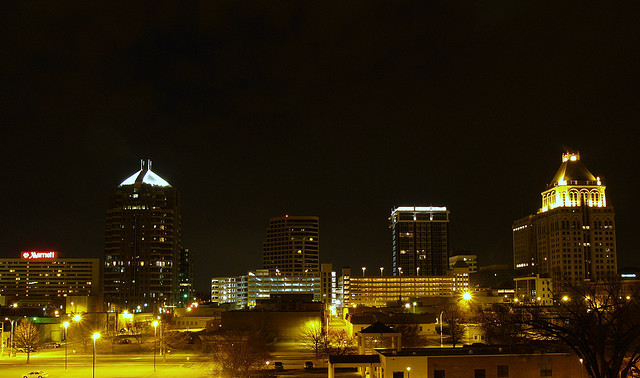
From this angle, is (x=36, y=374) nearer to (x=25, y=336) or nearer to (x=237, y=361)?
(x=237, y=361)

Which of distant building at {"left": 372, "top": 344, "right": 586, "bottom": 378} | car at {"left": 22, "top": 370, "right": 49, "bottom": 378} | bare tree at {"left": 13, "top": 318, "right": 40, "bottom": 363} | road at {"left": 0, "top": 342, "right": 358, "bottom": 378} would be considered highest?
distant building at {"left": 372, "top": 344, "right": 586, "bottom": 378}

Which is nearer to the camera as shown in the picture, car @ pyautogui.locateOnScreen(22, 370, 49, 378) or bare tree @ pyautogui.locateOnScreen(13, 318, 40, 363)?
car @ pyautogui.locateOnScreen(22, 370, 49, 378)

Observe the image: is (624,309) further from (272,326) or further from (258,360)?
(272,326)

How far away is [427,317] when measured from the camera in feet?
365

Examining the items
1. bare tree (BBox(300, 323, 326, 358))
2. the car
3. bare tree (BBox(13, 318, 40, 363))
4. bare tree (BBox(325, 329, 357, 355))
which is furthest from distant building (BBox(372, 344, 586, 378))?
bare tree (BBox(13, 318, 40, 363))

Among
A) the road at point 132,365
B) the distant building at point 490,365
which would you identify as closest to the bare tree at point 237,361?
the road at point 132,365

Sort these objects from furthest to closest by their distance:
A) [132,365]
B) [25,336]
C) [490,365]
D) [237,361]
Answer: [25,336] < [132,365] < [237,361] < [490,365]

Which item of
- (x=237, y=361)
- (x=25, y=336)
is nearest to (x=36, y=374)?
(x=237, y=361)

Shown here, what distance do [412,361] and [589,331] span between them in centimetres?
1526

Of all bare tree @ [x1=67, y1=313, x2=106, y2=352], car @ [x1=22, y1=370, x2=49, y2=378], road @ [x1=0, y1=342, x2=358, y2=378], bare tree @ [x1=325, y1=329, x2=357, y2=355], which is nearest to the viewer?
car @ [x1=22, y1=370, x2=49, y2=378]

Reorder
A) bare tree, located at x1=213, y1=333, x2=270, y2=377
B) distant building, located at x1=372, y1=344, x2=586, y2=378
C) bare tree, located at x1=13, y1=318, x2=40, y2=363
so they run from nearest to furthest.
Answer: distant building, located at x1=372, y1=344, x2=586, y2=378
bare tree, located at x1=213, y1=333, x2=270, y2=377
bare tree, located at x1=13, y1=318, x2=40, y2=363

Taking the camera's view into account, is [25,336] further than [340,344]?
No

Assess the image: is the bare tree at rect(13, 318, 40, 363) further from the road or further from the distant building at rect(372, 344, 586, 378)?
the distant building at rect(372, 344, 586, 378)

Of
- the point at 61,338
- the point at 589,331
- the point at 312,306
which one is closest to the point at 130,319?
the point at 61,338
